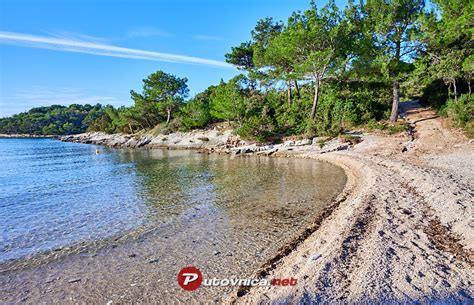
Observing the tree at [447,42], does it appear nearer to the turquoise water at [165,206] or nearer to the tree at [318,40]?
the tree at [318,40]

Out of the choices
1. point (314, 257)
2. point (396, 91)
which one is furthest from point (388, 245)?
point (396, 91)

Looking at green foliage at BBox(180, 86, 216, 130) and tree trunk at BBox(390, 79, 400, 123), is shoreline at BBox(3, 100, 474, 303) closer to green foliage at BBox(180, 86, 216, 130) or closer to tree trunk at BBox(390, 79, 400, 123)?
tree trunk at BBox(390, 79, 400, 123)

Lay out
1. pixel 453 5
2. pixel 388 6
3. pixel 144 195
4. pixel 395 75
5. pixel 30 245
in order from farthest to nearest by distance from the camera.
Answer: pixel 395 75, pixel 388 6, pixel 453 5, pixel 144 195, pixel 30 245

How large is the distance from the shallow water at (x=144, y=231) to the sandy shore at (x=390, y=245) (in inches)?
37.7

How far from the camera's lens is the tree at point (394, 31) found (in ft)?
76.5

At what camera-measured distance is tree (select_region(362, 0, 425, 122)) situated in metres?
23.3

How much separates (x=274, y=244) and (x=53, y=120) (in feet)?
484

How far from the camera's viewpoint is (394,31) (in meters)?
24.0

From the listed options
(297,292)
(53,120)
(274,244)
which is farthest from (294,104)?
(53,120)

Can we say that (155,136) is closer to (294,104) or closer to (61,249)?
(294,104)

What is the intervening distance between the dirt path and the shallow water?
119 cm

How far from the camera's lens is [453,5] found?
21.8 m

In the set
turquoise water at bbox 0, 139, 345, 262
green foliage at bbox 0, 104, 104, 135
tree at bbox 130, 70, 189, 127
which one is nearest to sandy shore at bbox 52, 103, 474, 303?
turquoise water at bbox 0, 139, 345, 262

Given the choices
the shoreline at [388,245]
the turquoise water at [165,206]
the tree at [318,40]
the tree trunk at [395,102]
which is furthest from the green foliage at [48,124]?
the shoreline at [388,245]
